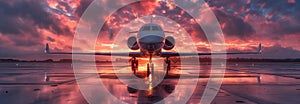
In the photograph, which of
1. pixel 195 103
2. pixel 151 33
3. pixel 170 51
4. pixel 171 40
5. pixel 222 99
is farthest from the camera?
pixel 170 51

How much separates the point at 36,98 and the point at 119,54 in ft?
49.3

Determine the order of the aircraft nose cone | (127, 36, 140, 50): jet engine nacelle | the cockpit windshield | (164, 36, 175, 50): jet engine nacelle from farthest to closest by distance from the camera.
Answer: (127, 36, 140, 50): jet engine nacelle < (164, 36, 175, 50): jet engine nacelle < the cockpit windshield < the aircraft nose cone

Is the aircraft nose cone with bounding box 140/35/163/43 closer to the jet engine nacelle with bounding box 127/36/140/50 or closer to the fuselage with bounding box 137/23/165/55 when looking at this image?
the fuselage with bounding box 137/23/165/55

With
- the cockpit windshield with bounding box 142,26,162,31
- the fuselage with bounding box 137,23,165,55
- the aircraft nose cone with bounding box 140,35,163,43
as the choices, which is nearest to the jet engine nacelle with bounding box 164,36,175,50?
the cockpit windshield with bounding box 142,26,162,31

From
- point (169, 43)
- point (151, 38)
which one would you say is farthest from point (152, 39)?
point (169, 43)

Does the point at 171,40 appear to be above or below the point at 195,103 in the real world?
above

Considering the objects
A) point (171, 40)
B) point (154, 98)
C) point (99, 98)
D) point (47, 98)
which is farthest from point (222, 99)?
point (171, 40)

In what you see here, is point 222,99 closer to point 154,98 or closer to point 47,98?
point 154,98

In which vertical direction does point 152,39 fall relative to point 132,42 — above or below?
below

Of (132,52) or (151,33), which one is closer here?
(151,33)

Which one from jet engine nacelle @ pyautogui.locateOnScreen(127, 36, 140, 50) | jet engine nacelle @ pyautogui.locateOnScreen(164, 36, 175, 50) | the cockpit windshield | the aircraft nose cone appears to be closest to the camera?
the aircraft nose cone

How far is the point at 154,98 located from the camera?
9.30 meters

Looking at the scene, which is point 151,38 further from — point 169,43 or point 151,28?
point 169,43

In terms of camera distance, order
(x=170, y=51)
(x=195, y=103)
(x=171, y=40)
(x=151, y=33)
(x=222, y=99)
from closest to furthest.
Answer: (x=195, y=103) → (x=222, y=99) → (x=151, y=33) → (x=171, y=40) → (x=170, y=51)
